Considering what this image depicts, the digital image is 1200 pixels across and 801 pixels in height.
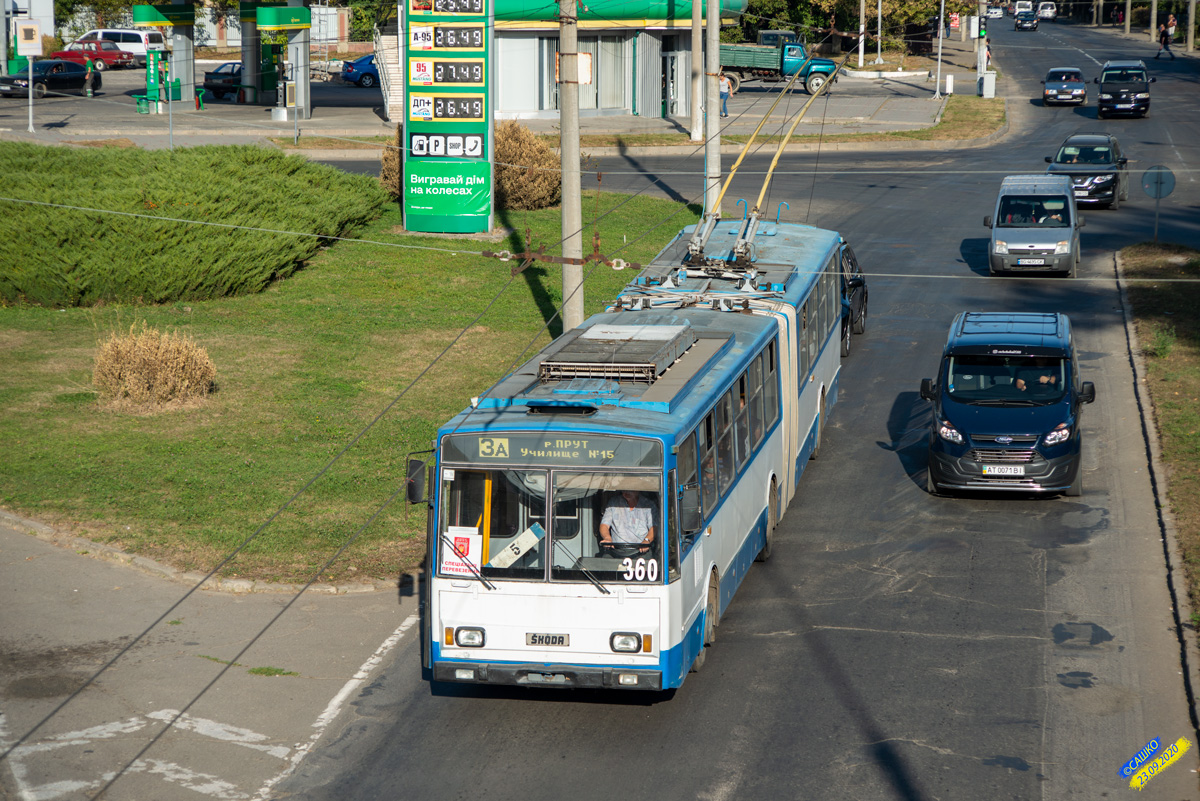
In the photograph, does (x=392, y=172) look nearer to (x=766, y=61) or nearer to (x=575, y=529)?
(x=575, y=529)

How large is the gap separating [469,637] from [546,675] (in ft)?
2.22

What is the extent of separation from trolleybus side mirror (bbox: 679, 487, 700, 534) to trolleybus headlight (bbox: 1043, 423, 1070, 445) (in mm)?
6899

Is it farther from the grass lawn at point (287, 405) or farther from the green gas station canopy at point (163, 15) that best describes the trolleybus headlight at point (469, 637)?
the green gas station canopy at point (163, 15)

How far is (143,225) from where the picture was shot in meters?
24.2

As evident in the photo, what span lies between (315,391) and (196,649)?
27.5 ft

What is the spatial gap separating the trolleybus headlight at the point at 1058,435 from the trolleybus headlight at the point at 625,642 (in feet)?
25.1

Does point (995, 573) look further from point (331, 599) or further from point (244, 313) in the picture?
point (244, 313)

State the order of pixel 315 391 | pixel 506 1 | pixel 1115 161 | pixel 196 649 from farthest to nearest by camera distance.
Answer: pixel 506 1
pixel 1115 161
pixel 315 391
pixel 196 649

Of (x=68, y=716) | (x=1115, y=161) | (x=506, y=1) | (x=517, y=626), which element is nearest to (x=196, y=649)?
(x=68, y=716)

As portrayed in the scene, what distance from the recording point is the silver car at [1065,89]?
54.7 metres

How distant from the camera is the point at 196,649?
451 inches

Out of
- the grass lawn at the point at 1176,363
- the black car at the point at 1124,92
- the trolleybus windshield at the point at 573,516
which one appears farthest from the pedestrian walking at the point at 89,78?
the trolleybus windshield at the point at 573,516

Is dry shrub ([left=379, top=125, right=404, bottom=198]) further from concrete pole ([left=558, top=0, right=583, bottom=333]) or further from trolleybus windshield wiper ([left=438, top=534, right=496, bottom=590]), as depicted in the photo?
trolleybus windshield wiper ([left=438, top=534, right=496, bottom=590])

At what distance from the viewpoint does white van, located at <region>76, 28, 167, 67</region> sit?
71.9 metres
